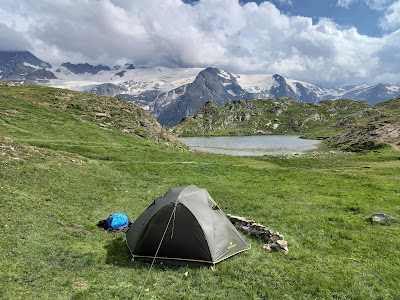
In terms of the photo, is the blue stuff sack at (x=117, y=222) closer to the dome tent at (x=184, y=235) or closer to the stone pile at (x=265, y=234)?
the dome tent at (x=184, y=235)

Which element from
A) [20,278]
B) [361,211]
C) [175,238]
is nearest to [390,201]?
[361,211]

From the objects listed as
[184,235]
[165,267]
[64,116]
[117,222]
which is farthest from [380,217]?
[64,116]

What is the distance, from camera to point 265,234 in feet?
54.6

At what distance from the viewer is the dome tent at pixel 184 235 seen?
13.6 m

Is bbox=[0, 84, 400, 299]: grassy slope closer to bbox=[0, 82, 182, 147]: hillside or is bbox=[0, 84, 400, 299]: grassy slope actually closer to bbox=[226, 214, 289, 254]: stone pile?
bbox=[226, 214, 289, 254]: stone pile

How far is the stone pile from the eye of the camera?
15075mm

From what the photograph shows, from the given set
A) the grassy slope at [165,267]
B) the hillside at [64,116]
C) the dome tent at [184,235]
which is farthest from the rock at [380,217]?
the hillside at [64,116]

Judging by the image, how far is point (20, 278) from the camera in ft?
33.4

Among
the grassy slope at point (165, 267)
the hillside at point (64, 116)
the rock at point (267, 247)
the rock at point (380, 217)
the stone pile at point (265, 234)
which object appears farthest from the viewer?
the hillside at point (64, 116)

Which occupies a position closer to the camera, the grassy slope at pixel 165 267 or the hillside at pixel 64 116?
the grassy slope at pixel 165 267

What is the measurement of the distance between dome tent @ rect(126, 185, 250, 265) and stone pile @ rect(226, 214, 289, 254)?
6.64ft

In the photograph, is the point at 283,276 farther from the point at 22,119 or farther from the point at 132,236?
the point at 22,119

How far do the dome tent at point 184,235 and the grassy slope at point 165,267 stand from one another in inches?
27.1

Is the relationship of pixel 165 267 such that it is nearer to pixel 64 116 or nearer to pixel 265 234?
pixel 265 234
